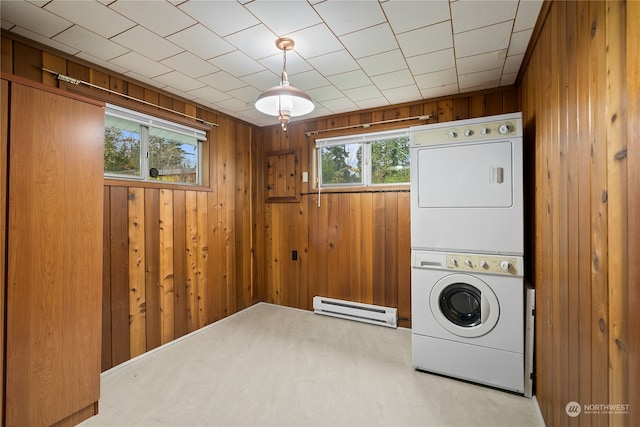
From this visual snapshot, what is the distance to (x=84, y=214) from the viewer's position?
72.1 inches

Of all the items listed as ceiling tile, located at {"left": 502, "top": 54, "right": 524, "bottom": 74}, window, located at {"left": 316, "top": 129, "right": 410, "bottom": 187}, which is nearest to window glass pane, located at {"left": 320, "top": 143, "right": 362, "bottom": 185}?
window, located at {"left": 316, "top": 129, "right": 410, "bottom": 187}

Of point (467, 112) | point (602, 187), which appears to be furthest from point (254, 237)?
point (602, 187)

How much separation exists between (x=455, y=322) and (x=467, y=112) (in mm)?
2041

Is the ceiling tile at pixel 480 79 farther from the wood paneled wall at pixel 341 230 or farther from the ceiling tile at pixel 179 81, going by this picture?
the ceiling tile at pixel 179 81

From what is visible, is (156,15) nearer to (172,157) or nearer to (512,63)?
(172,157)

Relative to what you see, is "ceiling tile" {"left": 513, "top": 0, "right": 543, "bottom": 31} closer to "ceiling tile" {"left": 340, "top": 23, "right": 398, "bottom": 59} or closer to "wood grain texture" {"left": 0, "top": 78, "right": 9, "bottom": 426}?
"ceiling tile" {"left": 340, "top": 23, "right": 398, "bottom": 59}

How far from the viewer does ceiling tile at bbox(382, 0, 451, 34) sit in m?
1.63

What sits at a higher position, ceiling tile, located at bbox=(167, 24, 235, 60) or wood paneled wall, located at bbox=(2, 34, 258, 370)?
ceiling tile, located at bbox=(167, 24, 235, 60)

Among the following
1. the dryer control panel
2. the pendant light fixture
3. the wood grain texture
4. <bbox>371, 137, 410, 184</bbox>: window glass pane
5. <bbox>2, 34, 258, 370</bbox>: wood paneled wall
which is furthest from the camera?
<bbox>371, 137, 410, 184</bbox>: window glass pane

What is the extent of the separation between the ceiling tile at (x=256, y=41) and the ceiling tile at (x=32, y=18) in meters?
0.97

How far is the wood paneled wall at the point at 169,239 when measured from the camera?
7.83 ft

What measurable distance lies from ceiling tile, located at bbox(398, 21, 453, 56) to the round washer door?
1664mm

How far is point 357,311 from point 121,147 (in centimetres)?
290

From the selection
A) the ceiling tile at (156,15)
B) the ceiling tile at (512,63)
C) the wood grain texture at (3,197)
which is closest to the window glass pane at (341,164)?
the ceiling tile at (512,63)
